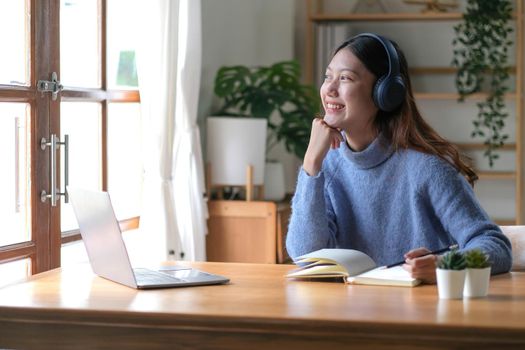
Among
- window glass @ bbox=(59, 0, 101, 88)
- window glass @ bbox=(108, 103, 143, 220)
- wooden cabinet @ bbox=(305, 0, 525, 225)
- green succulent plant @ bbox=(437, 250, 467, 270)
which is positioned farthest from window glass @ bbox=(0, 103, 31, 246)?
wooden cabinet @ bbox=(305, 0, 525, 225)

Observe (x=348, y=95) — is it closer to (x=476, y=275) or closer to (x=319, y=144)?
(x=319, y=144)

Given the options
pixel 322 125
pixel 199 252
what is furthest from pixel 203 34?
pixel 322 125

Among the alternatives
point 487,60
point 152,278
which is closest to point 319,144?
point 152,278

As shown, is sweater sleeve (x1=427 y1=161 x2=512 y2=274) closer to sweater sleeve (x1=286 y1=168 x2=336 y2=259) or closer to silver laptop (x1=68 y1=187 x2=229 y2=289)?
sweater sleeve (x1=286 y1=168 x2=336 y2=259)

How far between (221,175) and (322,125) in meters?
1.96

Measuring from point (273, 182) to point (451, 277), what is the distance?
267 cm

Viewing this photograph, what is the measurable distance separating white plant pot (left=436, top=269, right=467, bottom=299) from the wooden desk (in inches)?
0.9

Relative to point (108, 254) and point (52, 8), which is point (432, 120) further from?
point (108, 254)

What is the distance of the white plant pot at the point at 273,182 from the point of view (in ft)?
14.7

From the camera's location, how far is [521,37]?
5.19 meters

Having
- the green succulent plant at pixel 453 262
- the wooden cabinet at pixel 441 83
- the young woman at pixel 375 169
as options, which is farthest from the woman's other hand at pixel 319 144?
the wooden cabinet at pixel 441 83

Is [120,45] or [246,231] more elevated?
[120,45]

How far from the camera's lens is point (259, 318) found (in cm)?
169

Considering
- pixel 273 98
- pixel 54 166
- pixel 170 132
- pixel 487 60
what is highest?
pixel 487 60
